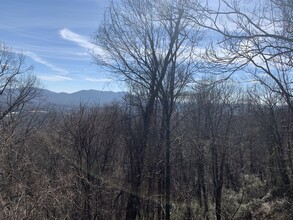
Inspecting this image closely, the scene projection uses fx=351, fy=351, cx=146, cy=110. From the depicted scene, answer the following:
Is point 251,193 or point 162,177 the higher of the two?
point 162,177

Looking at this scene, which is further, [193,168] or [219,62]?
[193,168]

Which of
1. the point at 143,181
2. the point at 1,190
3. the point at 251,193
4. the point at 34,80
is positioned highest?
the point at 34,80

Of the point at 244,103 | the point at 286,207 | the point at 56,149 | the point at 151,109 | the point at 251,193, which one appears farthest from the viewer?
the point at 244,103

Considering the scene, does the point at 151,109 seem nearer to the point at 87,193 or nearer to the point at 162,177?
the point at 162,177

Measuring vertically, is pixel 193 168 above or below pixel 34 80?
below

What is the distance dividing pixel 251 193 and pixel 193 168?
484cm

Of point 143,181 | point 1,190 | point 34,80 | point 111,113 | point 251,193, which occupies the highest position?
A: point 34,80

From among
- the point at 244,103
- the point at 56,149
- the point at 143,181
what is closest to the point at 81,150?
the point at 56,149

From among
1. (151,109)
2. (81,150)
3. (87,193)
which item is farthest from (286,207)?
(81,150)

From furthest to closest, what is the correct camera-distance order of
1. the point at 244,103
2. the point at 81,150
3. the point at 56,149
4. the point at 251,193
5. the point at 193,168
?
the point at 244,103
the point at 193,168
the point at 251,193
the point at 56,149
the point at 81,150

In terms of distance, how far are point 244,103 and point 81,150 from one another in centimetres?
2464

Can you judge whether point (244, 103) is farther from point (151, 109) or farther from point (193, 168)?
point (151, 109)

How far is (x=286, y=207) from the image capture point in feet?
60.9

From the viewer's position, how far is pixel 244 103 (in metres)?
40.2
